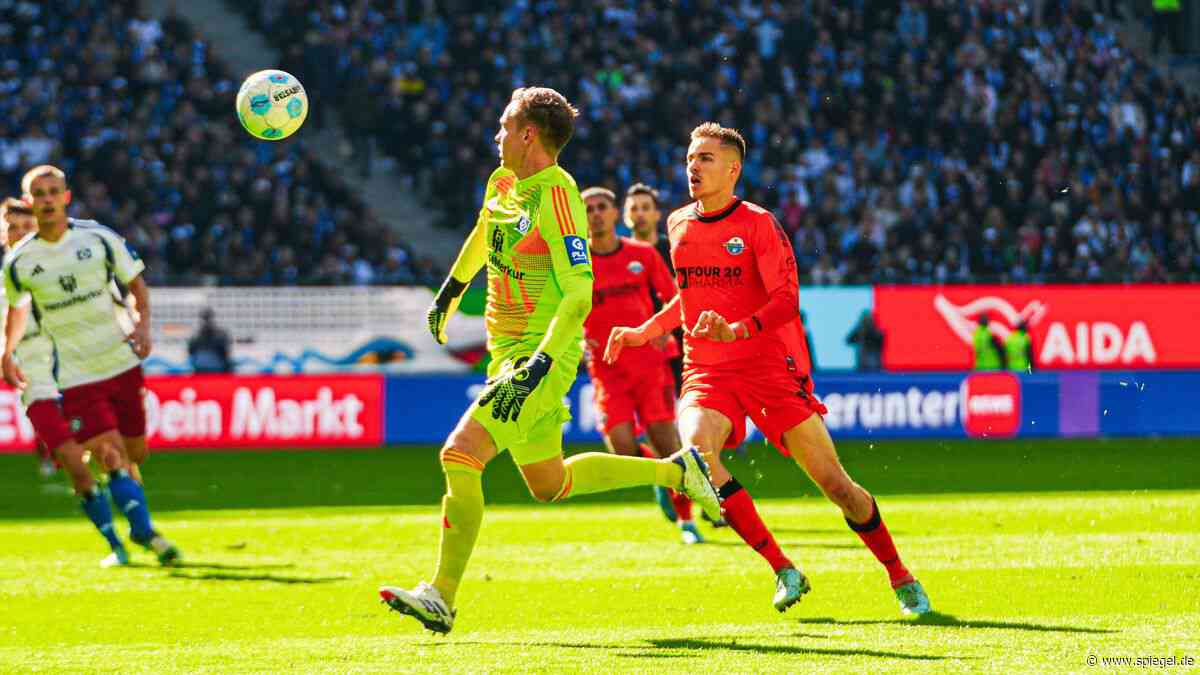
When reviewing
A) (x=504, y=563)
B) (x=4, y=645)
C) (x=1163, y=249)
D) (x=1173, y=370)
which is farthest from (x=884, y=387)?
(x=4, y=645)

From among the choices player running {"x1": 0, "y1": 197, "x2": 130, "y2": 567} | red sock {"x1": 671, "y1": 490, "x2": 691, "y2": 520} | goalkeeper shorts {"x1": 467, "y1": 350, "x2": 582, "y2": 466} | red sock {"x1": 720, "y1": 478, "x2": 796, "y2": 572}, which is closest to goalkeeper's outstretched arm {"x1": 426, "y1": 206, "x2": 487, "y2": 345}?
goalkeeper shorts {"x1": 467, "y1": 350, "x2": 582, "y2": 466}

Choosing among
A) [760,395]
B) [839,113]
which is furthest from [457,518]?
[839,113]

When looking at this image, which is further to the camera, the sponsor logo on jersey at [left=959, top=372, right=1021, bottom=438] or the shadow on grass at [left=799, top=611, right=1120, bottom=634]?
the sponsor logo on jersey at [left=959, top=372, right=1021, bottom=438]

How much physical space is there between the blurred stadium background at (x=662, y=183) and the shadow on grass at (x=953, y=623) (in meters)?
10.5

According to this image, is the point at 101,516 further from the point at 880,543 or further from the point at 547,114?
the point at 880,543

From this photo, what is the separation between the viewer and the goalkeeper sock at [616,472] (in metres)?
7.64

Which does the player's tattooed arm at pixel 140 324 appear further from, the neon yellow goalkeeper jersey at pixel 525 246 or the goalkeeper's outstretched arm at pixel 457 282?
the neon yellow goalkeeper jersey at pixel 525 246

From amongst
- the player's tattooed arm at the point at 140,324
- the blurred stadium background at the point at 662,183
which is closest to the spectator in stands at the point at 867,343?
the blurred stadium background at the point at 662,183

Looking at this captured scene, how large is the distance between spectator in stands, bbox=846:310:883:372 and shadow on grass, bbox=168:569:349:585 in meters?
14.9

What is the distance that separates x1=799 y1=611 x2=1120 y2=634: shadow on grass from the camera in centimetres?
724

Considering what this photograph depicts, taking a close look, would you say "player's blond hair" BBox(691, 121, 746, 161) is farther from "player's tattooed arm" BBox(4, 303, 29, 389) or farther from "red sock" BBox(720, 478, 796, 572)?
"player's tattooed arm" BBox(4, 303, 29, 389)

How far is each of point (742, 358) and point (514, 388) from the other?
1507mm

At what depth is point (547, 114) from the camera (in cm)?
721

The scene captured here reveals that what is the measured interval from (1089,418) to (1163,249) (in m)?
5.50
